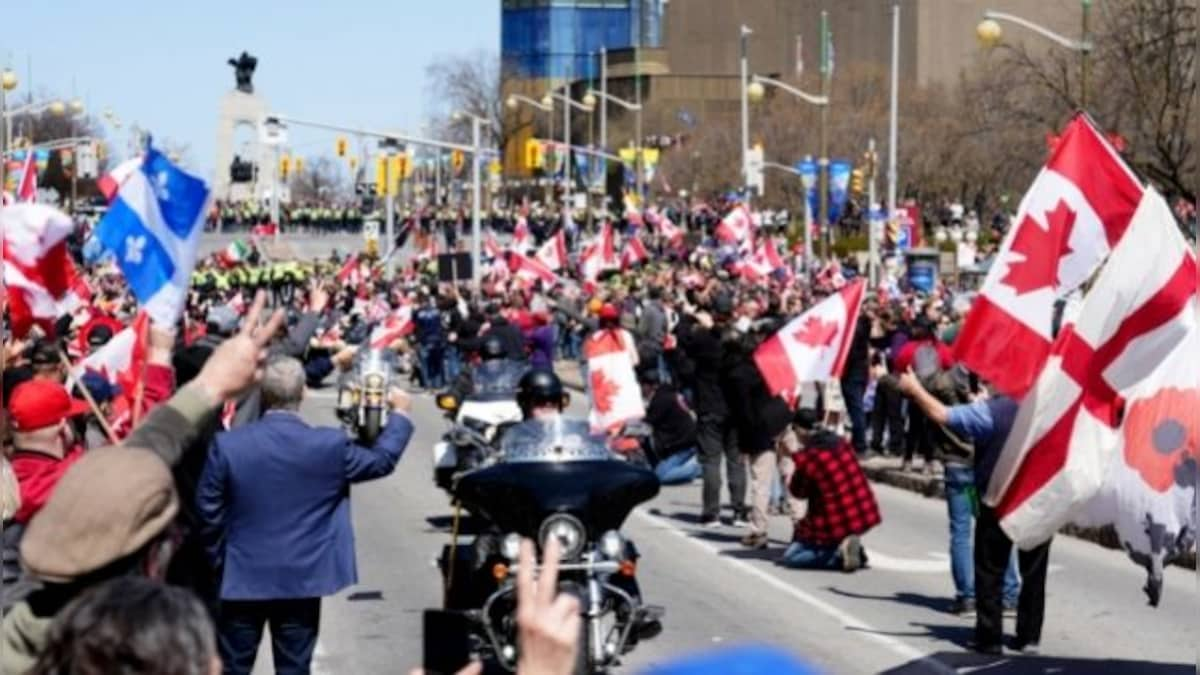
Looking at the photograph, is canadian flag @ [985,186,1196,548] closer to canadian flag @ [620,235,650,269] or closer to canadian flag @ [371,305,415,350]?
canadian flag @ [371,305,415,350]

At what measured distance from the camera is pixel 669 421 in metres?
24.6

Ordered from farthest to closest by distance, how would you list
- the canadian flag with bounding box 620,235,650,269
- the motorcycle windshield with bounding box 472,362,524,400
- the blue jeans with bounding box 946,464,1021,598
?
the canadian flag with bounding box 620,235,650,269 → the motorcycle windshield with bounding box 472,362,524,400 → the blue jeans with bounding box 946,464,1021,598

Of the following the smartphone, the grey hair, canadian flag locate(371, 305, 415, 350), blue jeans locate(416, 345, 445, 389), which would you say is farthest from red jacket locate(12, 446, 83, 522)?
blue jeans locate(416, 345, 445, 389)

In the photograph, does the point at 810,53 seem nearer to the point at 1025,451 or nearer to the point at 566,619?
the point at 1025,451

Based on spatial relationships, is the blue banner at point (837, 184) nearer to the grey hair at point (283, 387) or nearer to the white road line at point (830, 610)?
the white road line at point (830, 610)

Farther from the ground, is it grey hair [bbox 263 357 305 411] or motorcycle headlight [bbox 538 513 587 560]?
grey hair [bbox 263 357 305 411]

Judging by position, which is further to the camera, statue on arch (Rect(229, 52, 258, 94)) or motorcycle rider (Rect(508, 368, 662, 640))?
statue on arch (Rect(229, 52, 258, 94))

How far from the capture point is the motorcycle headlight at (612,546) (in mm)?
12195

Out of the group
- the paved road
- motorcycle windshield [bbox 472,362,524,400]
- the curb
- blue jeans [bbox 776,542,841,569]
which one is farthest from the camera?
the curb

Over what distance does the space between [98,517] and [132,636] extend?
1.41 metres

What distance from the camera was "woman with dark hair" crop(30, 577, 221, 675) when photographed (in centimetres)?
407

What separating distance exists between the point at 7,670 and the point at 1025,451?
731 centimetres

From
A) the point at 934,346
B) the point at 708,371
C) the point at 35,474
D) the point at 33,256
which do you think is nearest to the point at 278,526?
the point at 35,474

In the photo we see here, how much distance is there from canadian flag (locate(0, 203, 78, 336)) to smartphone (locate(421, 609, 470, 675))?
238 centimetres
